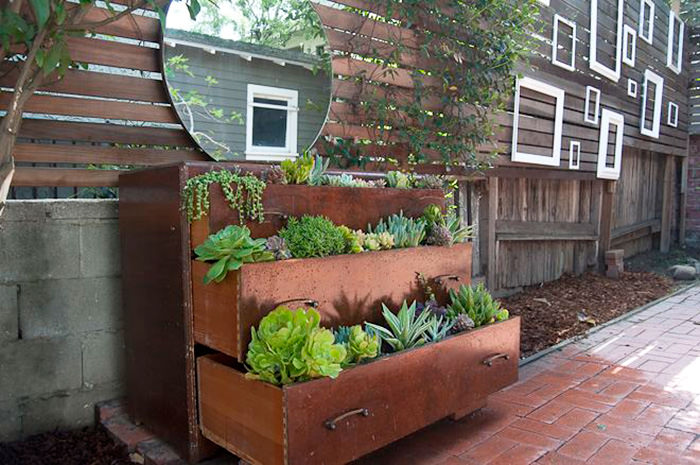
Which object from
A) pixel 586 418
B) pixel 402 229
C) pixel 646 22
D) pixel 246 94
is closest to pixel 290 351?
pixel 402 229

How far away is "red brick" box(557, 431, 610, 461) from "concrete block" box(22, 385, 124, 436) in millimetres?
2241

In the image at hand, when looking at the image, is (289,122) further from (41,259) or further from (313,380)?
(313,380)

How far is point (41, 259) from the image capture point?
249 centimetres

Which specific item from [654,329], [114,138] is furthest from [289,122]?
[654,329]

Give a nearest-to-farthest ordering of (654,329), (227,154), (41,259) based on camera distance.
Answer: (41,259) → (227,154) → (654,329)

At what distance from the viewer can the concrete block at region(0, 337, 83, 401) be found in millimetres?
2430

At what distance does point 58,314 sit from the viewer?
2.55 m

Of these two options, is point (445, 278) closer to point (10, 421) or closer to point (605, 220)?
point (10, 421)

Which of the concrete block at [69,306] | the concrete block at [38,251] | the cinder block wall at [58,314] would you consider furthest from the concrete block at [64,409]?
the concrete block at [38,251]

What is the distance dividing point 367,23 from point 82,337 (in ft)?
9.05

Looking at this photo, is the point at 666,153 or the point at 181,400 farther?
the point at 666,153

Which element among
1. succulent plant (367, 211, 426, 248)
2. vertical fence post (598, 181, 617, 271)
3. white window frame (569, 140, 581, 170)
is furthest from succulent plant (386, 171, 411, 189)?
vertical fence post (598, 181, 617, 271)

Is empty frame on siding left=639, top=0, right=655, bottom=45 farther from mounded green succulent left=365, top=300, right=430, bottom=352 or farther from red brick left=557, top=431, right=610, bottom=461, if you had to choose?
mounded green succulent left=365, top=300, right=430, bottom=352

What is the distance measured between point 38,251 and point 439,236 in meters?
1.95
